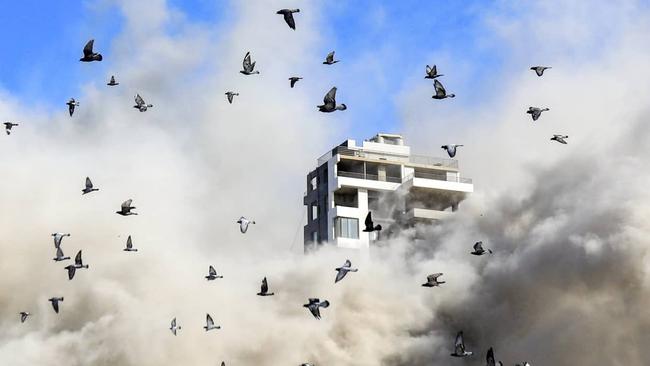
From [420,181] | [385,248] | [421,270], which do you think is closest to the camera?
[421,270]

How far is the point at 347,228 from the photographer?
152 meters

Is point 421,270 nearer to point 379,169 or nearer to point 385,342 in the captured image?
point 385,342

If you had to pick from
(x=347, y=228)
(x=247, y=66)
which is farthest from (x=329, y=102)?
(x=347, y=228)

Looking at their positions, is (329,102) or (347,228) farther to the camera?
(347,228)

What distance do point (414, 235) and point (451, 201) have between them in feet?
47.6

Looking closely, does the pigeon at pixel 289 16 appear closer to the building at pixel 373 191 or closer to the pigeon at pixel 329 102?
the pigeon at pixel 329 102

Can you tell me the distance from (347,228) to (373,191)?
7169 mm

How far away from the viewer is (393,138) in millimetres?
163625

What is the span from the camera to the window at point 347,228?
15175cm

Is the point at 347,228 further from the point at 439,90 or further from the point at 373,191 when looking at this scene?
the point at 439,90

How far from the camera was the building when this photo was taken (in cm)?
15288

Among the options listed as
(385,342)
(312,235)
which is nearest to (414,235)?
(312,235)

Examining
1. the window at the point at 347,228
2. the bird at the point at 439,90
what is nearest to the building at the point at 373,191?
the window at the point at 347,228

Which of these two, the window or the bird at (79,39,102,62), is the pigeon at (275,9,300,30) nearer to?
the bird at (79,39,102,62)
